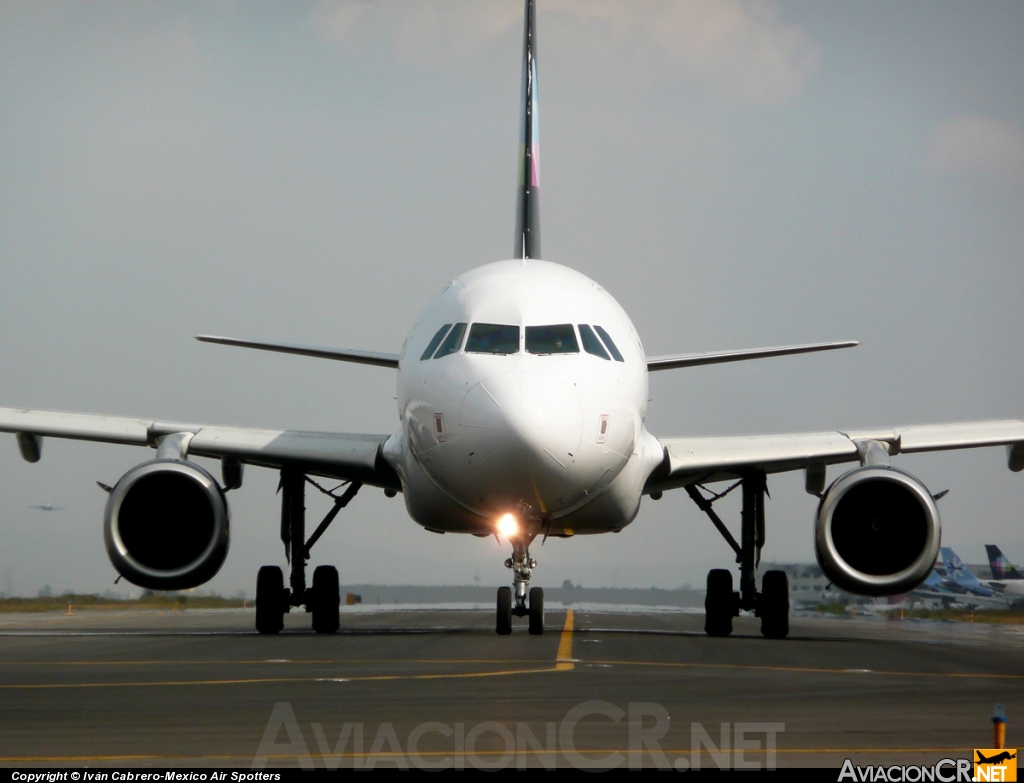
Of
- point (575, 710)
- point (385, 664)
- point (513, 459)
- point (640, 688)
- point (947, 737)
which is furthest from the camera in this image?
point (513, 459)

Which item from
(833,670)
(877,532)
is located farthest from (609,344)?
(833,670)

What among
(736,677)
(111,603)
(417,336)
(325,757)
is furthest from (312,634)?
(111,603)

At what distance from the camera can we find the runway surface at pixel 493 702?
698 centimetres

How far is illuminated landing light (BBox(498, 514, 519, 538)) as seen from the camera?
16247mm

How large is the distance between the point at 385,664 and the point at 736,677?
3.27 m

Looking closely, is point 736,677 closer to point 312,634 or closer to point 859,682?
point 859,682

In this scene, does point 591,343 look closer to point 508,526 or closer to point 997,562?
point 508,526

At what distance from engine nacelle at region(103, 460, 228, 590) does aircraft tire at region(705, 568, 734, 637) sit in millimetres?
7052

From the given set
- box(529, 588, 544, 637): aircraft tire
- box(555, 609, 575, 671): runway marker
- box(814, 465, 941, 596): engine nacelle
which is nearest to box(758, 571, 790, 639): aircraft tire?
box(814, 465, 941, 596): engine nacelle

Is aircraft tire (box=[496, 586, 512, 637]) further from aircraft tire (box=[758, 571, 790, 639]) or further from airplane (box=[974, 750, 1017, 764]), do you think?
airplane (box=[974, 750, 1017, 764])

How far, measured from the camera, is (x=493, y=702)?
9391mm

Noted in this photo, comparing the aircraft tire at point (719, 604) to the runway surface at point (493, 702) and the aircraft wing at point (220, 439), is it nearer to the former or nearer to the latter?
the runway surface at point (493, 702)

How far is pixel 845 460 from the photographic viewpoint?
1973 centimetres

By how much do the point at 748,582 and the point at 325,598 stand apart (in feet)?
19.8
